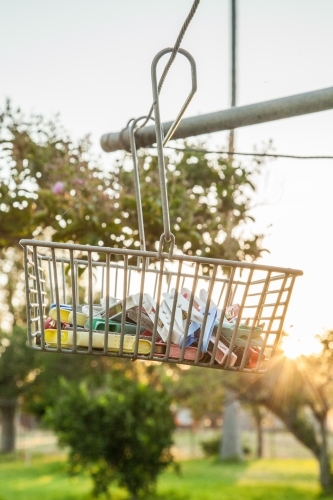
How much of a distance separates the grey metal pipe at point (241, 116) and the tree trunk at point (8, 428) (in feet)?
53.1

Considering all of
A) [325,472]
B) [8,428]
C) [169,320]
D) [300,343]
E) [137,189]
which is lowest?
[8,428]

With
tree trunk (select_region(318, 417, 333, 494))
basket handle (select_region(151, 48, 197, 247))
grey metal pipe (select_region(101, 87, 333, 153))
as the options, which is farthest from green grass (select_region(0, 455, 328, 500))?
basket handle (select_region(151, 48, 197, 247))

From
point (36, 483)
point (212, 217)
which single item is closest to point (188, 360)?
point (212, 217)

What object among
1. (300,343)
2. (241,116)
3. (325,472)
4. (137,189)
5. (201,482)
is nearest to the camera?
(137,189)

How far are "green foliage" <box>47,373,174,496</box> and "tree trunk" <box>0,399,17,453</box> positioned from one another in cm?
911

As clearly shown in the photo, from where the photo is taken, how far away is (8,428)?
1783cm

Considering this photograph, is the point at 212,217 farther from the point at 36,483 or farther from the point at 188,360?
the point at 36,483

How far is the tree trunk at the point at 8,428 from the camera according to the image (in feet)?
57.6

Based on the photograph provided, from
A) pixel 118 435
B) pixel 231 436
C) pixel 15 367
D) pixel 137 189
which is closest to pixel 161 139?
pixel 137 189

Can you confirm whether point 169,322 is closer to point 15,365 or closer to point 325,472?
point 325,472

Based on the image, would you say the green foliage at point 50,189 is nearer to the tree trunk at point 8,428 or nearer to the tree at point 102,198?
the tree at point 102,198

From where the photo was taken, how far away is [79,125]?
2.71 metres

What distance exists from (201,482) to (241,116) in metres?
11.7

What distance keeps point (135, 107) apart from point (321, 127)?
31.1 inches
